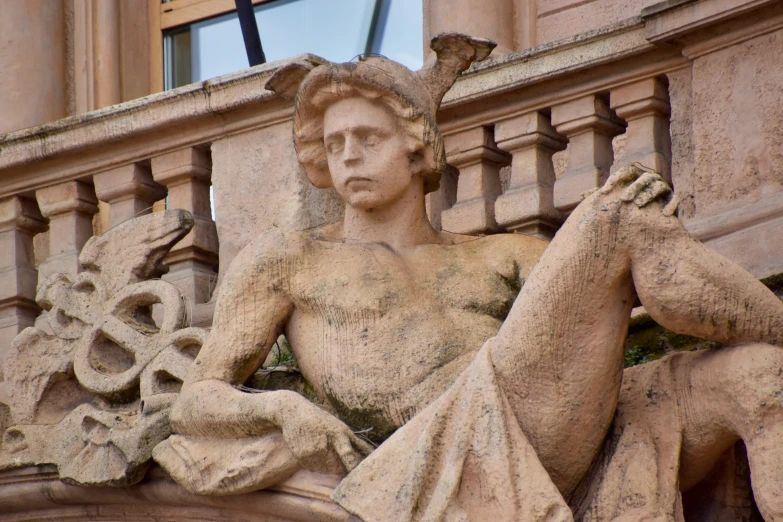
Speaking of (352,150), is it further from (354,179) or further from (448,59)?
(448,59)

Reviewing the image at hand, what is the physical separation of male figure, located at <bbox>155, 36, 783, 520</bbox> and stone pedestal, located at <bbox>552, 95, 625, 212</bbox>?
629 millimetres

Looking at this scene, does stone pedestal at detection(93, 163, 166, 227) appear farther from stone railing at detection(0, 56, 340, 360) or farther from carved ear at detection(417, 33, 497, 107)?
carved ear at detection(417, 33, 497, 107)

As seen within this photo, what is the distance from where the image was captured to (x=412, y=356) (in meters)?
6.47

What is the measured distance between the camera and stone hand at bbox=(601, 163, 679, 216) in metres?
5.96

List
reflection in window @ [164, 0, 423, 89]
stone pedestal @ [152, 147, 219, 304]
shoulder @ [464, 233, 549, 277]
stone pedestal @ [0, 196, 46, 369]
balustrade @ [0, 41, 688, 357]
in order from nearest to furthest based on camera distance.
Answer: shoulder @ [464, 233, 549, 277] < balustrade @ [0, 41, 688, 357] < stone pedestal @ [152, 147, 219, 304] < stone pedestal @ [0, 196, 46, 369] < reflection in window @ [164, 0, 423, 89]

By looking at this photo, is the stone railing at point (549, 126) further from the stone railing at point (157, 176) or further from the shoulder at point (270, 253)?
the shoulder at point (270, 253)

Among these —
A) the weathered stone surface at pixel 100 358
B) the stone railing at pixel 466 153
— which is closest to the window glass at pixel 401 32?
the stone railing at pixel 466 153

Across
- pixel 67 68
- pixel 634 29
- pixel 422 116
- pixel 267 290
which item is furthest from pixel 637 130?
pixel 67 68

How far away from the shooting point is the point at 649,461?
239 inches

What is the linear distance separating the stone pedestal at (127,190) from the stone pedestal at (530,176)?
1322 millimetres

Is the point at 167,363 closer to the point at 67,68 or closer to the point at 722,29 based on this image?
the point at 722,29

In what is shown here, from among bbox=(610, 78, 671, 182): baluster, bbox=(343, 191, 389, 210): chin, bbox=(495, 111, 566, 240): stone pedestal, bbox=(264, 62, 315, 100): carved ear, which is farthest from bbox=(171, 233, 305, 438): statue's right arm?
bbox=(610, 78, 671, 182): baluster

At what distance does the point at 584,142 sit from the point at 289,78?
1150 mm

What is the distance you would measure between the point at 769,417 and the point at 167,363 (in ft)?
7.03
